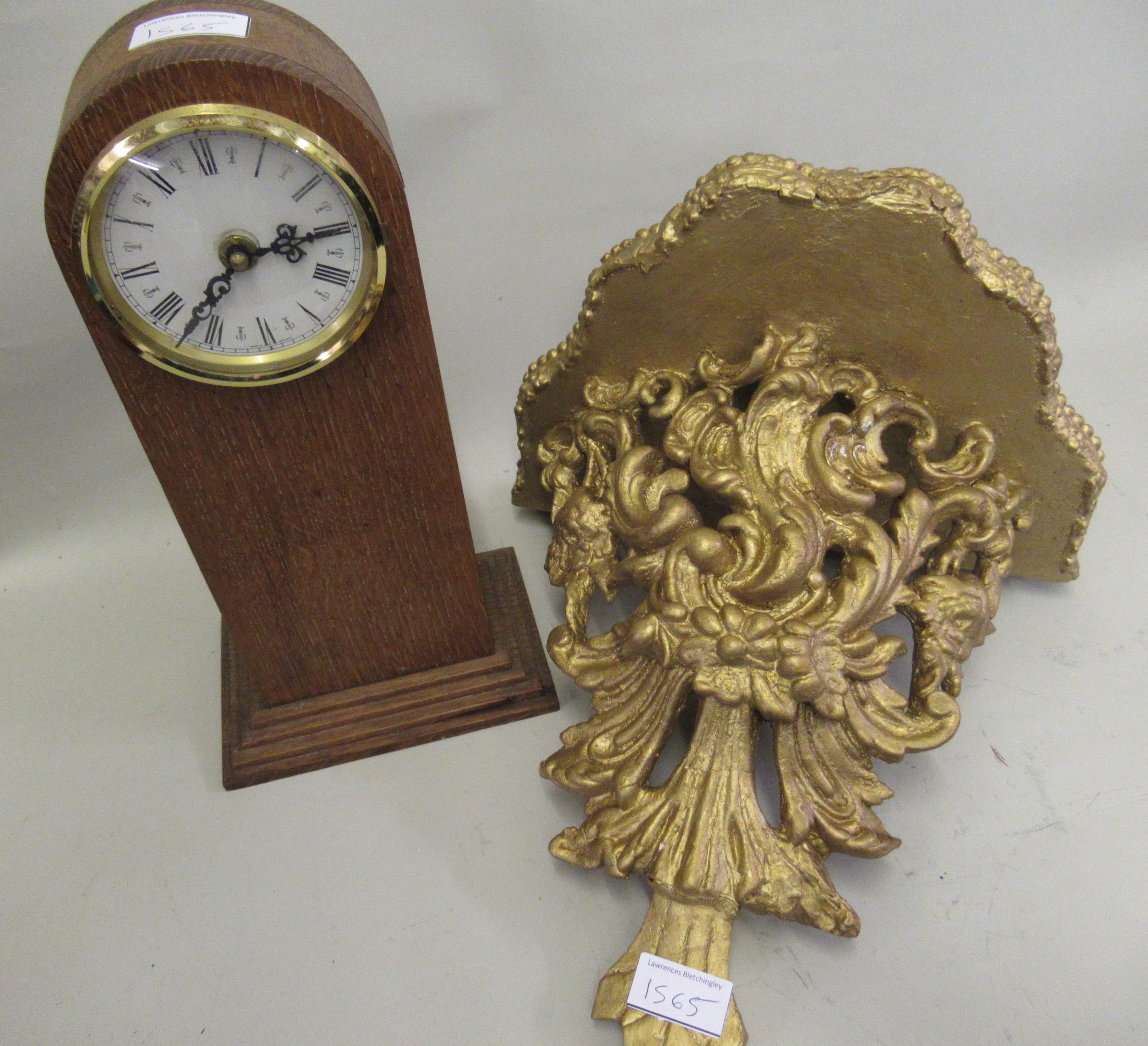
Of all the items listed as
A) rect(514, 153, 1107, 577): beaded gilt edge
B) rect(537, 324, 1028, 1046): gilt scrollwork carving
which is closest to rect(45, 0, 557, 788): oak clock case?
rect(537, 324, 1028, 1046): gilt scrollwork carving

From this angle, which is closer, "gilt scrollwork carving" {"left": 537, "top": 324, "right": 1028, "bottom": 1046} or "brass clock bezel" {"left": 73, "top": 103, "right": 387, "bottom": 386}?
"brass clock bezel" {"left": 73, "top": 103, "right": 387, "bottom": 386}

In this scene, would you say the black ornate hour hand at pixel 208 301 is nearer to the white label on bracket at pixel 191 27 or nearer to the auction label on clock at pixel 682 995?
the white label on bracket at pixel 191 27

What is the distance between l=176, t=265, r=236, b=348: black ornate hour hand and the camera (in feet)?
2.84

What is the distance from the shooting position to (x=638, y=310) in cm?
114

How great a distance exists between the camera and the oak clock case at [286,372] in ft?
2.61

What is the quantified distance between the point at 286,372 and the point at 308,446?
0.33 feet

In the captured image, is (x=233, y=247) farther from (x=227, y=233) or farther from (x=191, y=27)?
(x=191, y=27)

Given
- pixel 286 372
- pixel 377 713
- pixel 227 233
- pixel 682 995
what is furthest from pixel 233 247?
pixel 682 995

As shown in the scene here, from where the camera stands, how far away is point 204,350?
0.89 meters

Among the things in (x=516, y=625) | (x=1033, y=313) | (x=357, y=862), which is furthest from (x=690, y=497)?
(x=357, y=862)

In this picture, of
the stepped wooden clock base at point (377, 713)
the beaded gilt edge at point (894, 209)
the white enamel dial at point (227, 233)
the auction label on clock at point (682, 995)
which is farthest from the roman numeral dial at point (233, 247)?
→ the auction label on clock at point (682, 995)

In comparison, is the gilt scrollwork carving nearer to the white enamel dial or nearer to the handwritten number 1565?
the handwritten number 1565

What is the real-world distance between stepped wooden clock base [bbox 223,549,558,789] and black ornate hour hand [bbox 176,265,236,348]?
1.75 feet

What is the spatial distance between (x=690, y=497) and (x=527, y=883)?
0.52m
